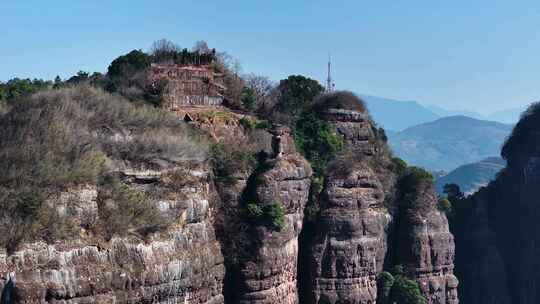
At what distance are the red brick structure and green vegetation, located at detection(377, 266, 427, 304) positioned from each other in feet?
63.9

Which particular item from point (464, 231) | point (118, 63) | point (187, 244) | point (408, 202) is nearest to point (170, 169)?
point (187, 244)

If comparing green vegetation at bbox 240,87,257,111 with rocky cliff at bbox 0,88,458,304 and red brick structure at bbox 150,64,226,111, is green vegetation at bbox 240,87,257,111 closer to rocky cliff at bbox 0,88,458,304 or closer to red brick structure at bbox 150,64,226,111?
red brick structure at bbox 150,64,226,111

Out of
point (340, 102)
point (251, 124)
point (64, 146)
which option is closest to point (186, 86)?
point (251, 124)

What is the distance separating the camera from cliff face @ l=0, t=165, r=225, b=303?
31.0 meters

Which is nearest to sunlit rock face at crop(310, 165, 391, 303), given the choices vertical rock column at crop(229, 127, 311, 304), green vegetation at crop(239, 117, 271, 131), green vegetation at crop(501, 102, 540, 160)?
vertical rock column at crop(229, 127, 311, 304)

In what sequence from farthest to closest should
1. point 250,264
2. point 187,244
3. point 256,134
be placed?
point 256,134
point 250,264
point 187,244

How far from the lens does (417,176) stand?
62562 mm

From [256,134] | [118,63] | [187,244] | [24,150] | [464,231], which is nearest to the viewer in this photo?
[24,150]

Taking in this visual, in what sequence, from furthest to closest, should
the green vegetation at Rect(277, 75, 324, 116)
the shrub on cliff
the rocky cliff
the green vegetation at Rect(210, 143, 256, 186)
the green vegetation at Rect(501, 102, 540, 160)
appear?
the green vegetation at Rect(501, 102, 540, 160) → the green vegetation at Rect(277, 75, 324, 116) → the shrub on cliff → the green vegetation at Rect(210, 143, 256, 186) → the rocky cliff

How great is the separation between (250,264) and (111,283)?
1318 centimetres

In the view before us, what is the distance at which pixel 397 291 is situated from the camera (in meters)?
57.2

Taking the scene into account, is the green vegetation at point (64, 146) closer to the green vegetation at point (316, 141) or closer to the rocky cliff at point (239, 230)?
the rocky cliff at point (239, 230)

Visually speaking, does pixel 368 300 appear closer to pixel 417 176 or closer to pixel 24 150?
pixel 417 176

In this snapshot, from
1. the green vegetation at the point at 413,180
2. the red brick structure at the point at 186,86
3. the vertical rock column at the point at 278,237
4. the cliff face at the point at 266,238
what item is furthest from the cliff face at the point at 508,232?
the red brick structure at the point at 186,86
